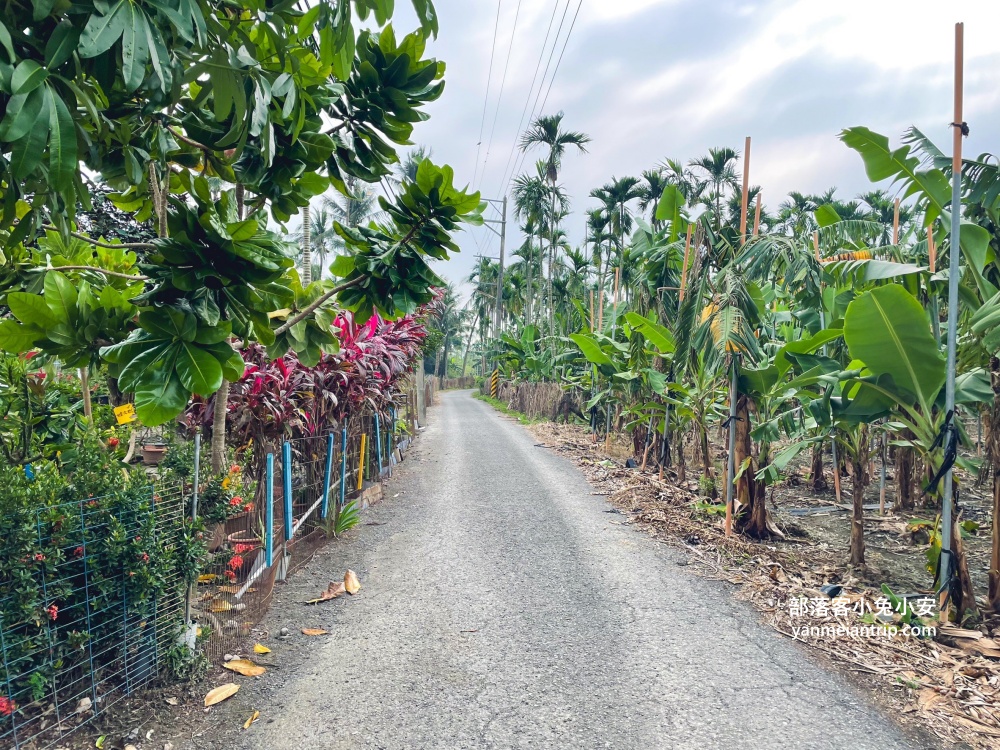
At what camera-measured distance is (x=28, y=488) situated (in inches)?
102

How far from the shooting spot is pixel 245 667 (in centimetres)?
362

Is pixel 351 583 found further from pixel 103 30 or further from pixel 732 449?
pixel 103 30

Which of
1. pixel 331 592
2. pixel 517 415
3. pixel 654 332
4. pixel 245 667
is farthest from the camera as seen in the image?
pixel 517 415

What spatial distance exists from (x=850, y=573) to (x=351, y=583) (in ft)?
14.9

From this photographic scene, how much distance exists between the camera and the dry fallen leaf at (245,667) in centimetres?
358

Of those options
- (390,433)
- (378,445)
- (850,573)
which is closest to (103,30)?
→ (850,573)

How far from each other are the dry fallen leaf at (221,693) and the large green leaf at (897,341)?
189 inches

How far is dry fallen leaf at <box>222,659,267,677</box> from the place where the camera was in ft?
11.8

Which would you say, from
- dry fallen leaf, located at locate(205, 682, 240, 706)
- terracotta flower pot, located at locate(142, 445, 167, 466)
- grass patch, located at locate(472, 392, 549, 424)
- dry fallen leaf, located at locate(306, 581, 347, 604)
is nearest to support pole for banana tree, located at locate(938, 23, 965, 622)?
dry fallen leaf, located at locate(306, 581, 347, 604)

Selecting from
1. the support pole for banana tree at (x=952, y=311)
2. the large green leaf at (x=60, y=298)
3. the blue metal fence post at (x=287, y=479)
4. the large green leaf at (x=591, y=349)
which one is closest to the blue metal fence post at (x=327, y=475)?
the blue metal fence post at (x=287, y=479)

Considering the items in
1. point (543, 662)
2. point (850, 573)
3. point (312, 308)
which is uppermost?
point (312, 308)

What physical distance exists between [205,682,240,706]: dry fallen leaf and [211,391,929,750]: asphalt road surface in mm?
216

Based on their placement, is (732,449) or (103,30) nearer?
(103,30)

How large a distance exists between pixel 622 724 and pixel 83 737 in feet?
8.58
